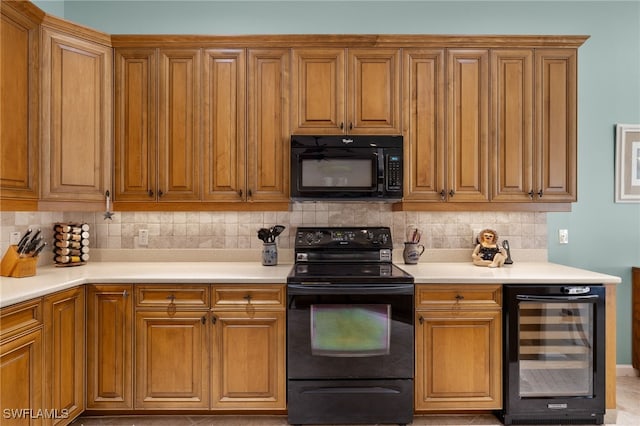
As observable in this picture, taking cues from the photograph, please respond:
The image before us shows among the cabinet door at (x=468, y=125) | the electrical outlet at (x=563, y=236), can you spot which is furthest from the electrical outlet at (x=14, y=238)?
the electrical outlet at (x=563, y=236)

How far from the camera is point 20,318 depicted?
1802 millimetres

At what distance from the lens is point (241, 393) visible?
7.59 ft

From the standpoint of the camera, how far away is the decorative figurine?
2.72 m

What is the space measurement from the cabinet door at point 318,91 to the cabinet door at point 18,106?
5.12 ft

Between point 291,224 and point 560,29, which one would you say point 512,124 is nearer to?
point 560,29

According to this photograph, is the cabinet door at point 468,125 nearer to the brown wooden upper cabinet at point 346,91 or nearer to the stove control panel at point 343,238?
the brown wooden upper cabinet at point 346,91

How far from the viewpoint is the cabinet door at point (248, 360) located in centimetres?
230

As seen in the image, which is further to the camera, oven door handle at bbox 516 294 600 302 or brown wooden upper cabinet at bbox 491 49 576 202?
brown wooden upper cabinet at bbox 491 49 576 202

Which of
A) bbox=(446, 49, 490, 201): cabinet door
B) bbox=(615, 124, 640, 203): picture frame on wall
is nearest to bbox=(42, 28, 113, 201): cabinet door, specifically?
bbox=(446, 49, 490, 201): cabinet door

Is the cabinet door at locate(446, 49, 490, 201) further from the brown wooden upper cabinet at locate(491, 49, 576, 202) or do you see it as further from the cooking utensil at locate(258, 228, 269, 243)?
the cooking utensil at locate(258, 228, 269, 243)

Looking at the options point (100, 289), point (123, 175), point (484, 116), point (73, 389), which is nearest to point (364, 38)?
point (484, 116)

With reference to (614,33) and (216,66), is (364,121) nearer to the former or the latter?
(216,66)

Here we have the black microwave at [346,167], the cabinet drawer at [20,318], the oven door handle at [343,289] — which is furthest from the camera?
the black microwave at [346,167]

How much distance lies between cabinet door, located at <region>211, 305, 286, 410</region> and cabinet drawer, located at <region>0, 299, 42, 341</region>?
88 centimetres
